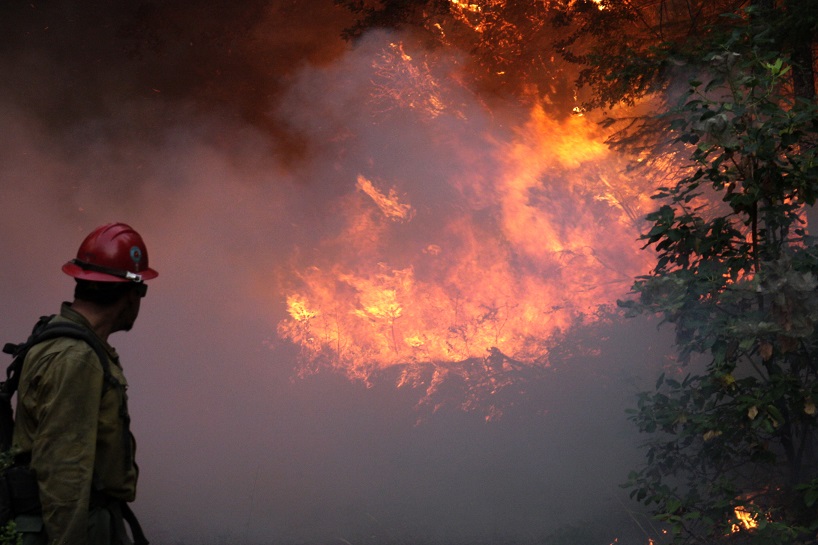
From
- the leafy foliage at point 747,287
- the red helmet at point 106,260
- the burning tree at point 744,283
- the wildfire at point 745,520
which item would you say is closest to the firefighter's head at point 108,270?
the red helmet at point 106,260

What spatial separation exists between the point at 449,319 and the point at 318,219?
182cm

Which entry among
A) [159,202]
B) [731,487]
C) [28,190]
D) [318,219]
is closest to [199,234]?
[159,202]

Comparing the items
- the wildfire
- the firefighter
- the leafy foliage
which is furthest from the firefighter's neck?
the wildfire

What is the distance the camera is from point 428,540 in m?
6.80

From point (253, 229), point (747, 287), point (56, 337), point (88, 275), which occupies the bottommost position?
point (56, 337)

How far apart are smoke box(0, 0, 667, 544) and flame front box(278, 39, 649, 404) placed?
0.24ft

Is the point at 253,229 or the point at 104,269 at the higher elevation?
the point at 253,229

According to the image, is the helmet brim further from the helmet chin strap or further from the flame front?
the flame front

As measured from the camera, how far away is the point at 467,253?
7973 mm

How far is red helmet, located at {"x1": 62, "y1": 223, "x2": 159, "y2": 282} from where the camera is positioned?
2.62 metres

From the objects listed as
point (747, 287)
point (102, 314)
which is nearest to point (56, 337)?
point (102, 314)

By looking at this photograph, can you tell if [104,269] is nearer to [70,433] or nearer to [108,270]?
[108,270]

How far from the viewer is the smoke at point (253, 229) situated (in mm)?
7500

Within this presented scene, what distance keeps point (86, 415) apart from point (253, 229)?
5704 mm
